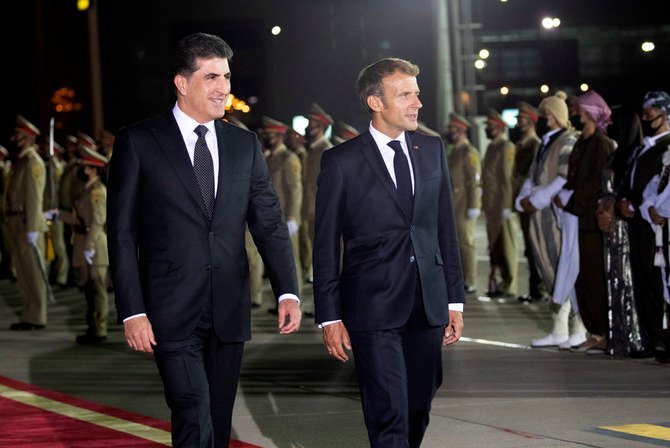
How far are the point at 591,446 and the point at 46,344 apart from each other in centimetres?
745

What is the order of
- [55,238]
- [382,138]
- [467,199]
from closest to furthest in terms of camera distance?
1. [382,138]
2. [467,199]
3. [55,238]

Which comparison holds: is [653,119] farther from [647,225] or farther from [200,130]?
[200,130]

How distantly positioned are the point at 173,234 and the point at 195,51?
72cm

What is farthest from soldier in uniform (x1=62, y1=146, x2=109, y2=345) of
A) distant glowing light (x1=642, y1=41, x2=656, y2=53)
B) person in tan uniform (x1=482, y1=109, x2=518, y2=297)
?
distant glowing light (x1=642, y1=41, x2=656, y2=53)

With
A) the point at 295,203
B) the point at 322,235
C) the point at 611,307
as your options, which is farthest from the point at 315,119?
the point at 322,235

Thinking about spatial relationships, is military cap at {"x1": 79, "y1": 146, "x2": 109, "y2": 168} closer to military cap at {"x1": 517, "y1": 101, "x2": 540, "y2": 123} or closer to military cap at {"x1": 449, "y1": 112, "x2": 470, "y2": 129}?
military cap at {"x1": 517, "y1": 101, "x2": 540, "y2": 123}

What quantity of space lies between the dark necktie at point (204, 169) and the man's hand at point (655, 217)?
580cm

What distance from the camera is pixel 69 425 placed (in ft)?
30.3

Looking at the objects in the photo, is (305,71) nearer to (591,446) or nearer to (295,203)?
(295,203)

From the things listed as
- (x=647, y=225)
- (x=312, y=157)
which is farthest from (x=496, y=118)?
(x=647, y=225)

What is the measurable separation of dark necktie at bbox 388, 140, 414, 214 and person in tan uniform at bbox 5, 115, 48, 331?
9823 mm

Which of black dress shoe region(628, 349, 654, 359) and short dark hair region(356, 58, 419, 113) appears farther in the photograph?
black dress shoe region(628, 349, 654, 359)

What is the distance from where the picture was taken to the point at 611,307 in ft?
38.1

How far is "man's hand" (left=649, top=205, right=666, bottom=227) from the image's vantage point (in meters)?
10.9
